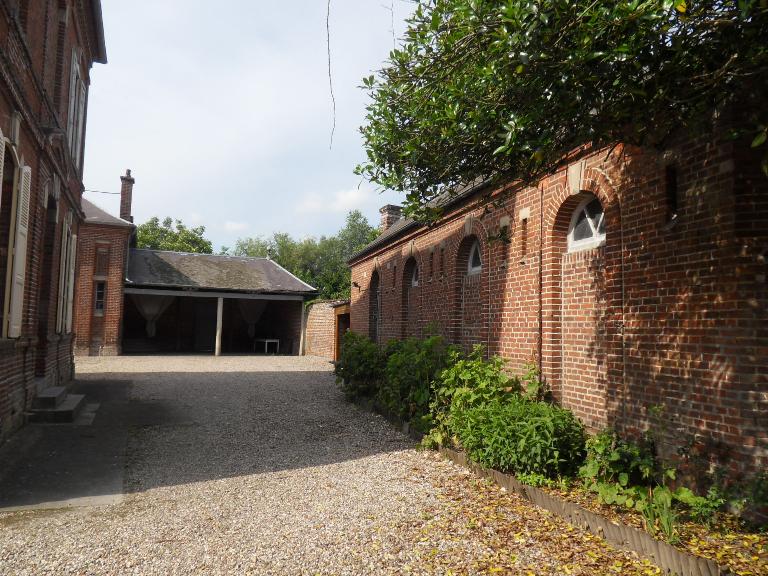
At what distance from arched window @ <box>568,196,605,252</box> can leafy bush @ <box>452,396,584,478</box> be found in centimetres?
209

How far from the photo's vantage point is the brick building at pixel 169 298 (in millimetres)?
21000

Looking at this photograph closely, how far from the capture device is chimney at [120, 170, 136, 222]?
2348 cm

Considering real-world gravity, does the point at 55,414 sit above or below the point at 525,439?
below

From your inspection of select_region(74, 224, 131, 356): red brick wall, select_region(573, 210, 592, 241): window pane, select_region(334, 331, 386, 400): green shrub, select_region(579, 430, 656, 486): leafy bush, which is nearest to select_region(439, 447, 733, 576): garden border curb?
select_region(579, 430, 656, 486): leafy bush

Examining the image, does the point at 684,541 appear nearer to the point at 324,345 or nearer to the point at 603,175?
the point at 603,175

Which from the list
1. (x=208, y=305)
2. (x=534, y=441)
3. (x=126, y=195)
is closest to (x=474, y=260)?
(x=534, y=441)

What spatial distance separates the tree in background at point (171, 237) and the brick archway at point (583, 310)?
137ft

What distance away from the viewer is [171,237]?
152 feet

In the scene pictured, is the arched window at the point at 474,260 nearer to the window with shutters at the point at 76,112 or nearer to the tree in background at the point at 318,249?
the window with shutters at the point at 76,112

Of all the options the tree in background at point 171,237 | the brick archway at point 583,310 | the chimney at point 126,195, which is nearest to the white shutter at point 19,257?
the brick archway at point 583,310

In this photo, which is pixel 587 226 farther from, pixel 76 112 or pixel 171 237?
pixel 171 237

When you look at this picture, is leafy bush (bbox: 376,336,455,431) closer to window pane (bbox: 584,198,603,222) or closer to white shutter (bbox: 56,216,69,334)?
window pane (bbox: 584,198,603,222)

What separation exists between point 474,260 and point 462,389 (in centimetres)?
364

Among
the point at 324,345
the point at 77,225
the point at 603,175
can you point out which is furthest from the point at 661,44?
the point at 324,345
